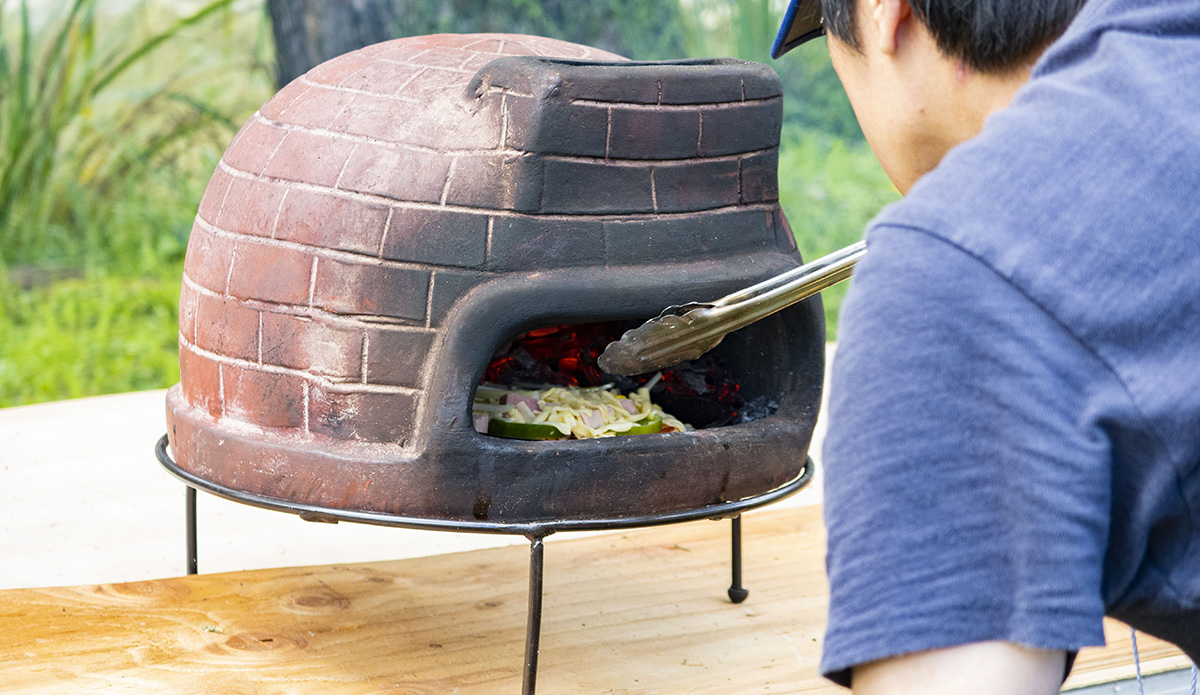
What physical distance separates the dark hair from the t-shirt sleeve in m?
0.25

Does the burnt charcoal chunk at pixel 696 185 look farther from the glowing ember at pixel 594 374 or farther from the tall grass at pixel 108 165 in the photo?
the tall grass at pixel 108 165

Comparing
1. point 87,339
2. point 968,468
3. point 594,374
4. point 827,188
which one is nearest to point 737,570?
point 594,374

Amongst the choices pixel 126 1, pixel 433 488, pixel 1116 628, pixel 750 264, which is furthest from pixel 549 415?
pixel 126 1

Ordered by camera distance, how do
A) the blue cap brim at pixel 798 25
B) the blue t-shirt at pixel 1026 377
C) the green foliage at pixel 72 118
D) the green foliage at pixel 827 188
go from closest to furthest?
the blue t-shirt at pixel 1026 377
the blue cap brim at pixel 798 25
the green foliage at pixel 72 118
the green foliage at pixel 827 188

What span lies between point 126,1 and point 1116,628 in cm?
428

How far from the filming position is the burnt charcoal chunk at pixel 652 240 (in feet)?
5.39

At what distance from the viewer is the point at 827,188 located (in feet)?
18.2

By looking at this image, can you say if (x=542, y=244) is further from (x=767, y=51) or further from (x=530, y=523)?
(x=767, y=51)

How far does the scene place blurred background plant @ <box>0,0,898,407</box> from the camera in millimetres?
4332

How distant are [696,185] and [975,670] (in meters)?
1.17

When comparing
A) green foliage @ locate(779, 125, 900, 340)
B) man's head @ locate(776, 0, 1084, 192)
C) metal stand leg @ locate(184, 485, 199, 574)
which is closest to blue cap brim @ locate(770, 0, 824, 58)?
man's head @ locate(776, 0, 1084, 192)

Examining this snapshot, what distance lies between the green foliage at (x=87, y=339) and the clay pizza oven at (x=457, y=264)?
8.80 ft

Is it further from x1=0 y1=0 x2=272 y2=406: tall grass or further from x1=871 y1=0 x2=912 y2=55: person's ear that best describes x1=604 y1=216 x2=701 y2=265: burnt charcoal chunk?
x1=0 y1=0 x2=272 y2=406: tall grass

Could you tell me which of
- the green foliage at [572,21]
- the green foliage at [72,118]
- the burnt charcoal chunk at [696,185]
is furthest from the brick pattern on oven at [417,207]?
the green foliage at [72,118]
